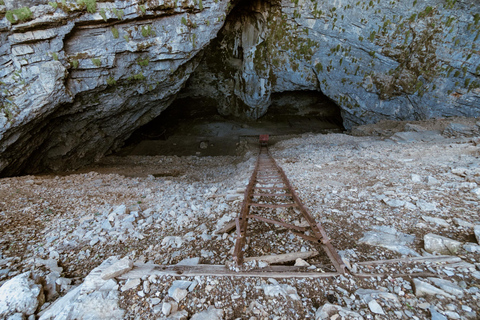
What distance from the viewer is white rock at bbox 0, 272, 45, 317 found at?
211 centimetres

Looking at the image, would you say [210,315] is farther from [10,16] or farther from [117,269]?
[10,16]

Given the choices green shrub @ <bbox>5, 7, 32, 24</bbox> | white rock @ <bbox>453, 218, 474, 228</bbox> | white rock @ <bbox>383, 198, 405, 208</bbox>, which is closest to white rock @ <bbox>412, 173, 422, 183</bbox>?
white rock @ <bbox>383, 198, 405, 208</bbox>

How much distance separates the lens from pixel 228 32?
55.4ft

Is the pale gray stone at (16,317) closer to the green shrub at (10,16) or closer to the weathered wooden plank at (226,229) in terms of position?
the weathered wooden plank at (226,229)

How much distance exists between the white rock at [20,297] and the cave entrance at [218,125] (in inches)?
570

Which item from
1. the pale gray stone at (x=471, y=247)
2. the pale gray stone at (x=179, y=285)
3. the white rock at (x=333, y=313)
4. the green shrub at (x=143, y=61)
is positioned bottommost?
the pale gray stone at (x=179, y=285)

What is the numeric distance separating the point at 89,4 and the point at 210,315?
37.1 feet

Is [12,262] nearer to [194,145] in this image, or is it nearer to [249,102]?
[194,145]

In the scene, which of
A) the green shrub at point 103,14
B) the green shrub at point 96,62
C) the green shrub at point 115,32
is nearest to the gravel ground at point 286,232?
the green shrub at point 96,62

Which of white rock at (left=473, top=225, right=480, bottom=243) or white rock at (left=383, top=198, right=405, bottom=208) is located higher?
white rock at (left=473, top=225, right=480, bottom=243)

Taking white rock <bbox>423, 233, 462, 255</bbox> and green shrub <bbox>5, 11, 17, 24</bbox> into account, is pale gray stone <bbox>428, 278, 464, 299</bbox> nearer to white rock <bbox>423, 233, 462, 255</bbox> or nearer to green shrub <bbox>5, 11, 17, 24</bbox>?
white rock <bbox>423, 233, 462, 255</bbox>

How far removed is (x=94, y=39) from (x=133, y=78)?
2208 mm

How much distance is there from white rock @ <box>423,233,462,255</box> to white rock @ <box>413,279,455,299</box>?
92 cm

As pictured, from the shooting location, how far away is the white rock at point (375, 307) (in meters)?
1.80
